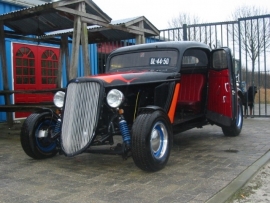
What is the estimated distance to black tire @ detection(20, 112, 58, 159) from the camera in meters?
5.08

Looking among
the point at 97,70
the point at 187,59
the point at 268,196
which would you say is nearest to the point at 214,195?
the point at 268,196

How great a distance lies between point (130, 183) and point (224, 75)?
140 inches

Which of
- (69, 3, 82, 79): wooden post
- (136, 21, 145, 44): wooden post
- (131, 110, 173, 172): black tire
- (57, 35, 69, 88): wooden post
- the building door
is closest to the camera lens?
(131, 110, 173, 172): black tire

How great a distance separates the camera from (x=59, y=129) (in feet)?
16.2

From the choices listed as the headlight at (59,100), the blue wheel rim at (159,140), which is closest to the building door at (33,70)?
the headlight at (59,100)

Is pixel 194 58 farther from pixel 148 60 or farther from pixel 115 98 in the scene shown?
pixel 115 98

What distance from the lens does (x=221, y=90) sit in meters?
6.64

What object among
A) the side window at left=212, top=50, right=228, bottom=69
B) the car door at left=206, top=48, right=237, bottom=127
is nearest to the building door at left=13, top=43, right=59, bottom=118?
the car door at left=206, top=48, right=237, bottom=127

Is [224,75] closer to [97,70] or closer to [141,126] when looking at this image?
[141,126]

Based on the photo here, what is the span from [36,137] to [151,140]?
78.1 inches

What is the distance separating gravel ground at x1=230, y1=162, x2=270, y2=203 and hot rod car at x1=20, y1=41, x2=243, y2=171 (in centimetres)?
118

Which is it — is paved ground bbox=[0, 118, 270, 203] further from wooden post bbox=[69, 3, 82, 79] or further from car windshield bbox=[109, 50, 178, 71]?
wooden post bbox=[69, 3, 82, 79]

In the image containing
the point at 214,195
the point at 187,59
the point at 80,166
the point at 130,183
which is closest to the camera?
the point at 214,195

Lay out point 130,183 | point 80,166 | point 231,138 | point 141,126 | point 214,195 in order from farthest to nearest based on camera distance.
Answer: point 231,138
point 80,166
point 141,126
point 130,183
point 214,195
